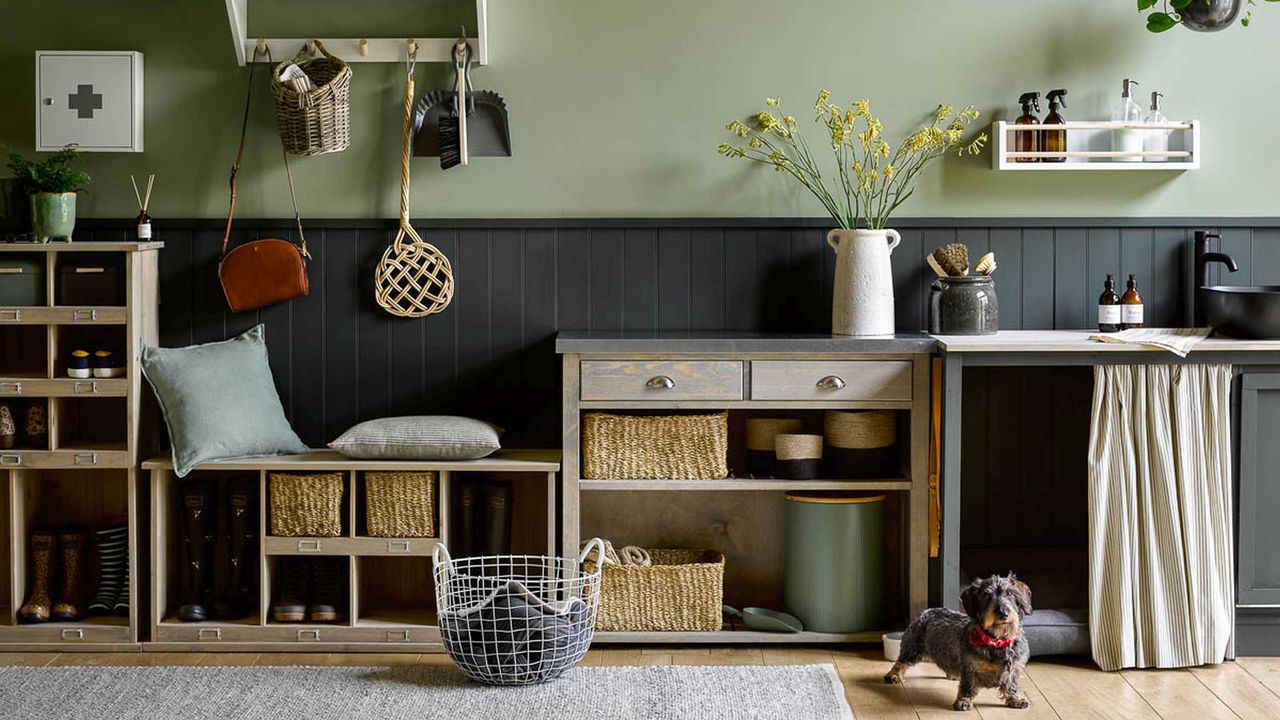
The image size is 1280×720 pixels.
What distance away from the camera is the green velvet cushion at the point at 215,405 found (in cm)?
402

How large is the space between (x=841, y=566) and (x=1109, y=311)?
3.93ft

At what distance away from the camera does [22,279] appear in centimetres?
405

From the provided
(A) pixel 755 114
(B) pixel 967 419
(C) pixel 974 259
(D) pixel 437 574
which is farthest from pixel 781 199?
(D) pixel 437 574

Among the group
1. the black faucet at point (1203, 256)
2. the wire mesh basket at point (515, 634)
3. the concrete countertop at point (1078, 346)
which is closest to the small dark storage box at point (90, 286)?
the wire mesh basket at point (515, 634)

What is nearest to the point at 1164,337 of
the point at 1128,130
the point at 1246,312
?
the point at 1246,312

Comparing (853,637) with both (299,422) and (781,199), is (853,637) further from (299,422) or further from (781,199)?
(299,422)

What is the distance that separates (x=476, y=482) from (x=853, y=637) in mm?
1314

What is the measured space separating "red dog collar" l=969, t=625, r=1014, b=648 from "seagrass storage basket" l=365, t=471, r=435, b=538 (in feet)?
5.42

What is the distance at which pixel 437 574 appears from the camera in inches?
149

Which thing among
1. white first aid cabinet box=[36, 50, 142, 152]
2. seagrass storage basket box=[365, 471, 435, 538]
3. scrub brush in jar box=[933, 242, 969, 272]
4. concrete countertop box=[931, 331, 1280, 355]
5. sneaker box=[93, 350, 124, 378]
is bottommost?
seagrass storage basket box=[365, 471, 435, 538]

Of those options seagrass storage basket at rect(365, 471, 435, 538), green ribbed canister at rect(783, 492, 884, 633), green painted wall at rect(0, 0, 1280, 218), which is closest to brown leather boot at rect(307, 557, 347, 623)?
seagrass storage basket at rect(365, 471, 435, 538)

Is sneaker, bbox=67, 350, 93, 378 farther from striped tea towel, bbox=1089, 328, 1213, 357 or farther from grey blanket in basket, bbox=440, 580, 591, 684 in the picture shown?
striped tea towel, bbox=1089, 328, 1213, 357

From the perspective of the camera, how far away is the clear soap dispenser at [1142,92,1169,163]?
4305 millimetres

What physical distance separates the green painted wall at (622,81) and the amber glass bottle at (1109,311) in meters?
0.59
